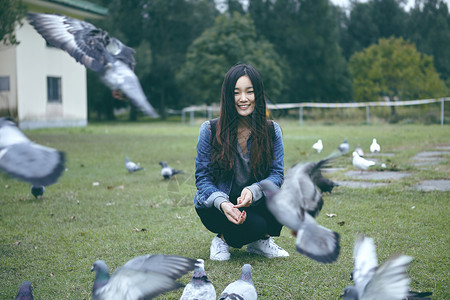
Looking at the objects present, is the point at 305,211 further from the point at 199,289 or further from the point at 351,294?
the point at 199,289

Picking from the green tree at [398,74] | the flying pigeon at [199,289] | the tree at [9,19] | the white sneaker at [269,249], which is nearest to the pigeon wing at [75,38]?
the flying pigeon at [199,289]

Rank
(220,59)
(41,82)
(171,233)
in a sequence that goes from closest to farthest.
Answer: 1. (171,233)
2. (41,82)
3. (220,59)

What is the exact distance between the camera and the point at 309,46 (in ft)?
113

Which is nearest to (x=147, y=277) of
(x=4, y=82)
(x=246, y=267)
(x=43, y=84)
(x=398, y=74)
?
(x=246, y=267)

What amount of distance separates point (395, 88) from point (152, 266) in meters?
28.0

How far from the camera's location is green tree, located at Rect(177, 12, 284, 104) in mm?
28125

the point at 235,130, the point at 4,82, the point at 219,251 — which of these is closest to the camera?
the point at 235,130

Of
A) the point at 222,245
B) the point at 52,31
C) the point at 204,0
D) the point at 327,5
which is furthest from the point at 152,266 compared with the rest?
the point at 327,5

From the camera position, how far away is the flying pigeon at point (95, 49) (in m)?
2.49

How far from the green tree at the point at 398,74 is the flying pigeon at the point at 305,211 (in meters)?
26.2

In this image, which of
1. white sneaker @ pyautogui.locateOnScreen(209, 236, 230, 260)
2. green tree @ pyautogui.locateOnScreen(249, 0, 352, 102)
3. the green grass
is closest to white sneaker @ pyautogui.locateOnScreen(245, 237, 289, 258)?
the green grass

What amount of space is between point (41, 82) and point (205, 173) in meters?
15.7

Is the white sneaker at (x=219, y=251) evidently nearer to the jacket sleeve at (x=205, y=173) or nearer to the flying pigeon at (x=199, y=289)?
the jacket sleeve at (x=205, y=173)

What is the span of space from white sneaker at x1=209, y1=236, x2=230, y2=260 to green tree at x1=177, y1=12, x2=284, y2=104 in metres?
24.9
